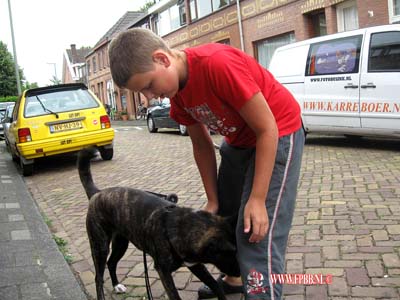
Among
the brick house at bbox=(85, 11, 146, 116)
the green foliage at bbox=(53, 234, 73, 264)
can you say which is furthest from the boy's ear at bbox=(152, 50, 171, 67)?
the brick house at bbox=(85, 11, 146, 116)

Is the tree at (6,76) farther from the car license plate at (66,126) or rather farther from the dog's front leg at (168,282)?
the dog's front leg at (168,282)

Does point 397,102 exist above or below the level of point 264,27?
below

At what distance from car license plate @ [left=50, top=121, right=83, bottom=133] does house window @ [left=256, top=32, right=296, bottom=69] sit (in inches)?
455

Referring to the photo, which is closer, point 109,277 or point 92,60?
point 109,277

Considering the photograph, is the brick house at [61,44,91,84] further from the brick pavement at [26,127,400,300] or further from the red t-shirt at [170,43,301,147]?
the red t-shirt at [170,43,301,147]

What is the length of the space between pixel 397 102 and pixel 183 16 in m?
21.9

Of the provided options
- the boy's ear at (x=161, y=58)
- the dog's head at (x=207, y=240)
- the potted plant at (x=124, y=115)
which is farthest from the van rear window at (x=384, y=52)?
the potted plant at (x=124, y=115)

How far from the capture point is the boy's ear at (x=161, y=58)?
208cm

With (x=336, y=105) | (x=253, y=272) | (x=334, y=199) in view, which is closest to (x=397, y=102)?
(x=336, y=105)

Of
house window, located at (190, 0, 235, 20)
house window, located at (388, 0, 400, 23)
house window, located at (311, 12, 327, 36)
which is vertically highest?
house window, located at (190, 0, 235, 20)

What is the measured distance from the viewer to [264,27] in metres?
20.0

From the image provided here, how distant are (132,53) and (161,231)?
0.95 m

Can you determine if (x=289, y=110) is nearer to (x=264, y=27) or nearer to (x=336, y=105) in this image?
(x=336, y=105)

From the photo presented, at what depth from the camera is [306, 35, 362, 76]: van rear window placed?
29.0ft
